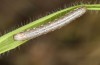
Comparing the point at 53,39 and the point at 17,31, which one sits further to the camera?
the point at 53,39

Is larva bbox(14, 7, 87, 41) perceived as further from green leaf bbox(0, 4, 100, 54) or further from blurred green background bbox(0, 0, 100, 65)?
blurred green background bbox(0, 0, 100, 65)

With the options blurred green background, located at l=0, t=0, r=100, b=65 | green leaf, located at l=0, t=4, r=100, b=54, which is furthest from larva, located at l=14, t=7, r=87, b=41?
blurred green background, located at l=0, t=0, r=100, b=65

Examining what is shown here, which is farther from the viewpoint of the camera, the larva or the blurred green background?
the blurred green background

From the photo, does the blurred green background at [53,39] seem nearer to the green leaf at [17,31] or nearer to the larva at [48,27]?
the larva at [48,27]

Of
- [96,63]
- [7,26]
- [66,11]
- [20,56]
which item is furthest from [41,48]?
[66,11]

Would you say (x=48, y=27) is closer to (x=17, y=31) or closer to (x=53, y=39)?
(x=17, y=31)

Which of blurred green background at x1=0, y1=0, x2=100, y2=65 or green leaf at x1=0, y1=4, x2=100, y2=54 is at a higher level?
green leaf at x1=0, y1=4, x2=100, y2=54

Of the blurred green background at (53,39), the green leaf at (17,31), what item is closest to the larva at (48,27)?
the green leaf at (17,31)

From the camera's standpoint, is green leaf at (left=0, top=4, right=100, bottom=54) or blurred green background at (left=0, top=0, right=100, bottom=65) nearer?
green leaf at (left=0, top=4, right=100, bottom=54)

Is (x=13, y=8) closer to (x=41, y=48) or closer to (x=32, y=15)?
(x=32, y=15)

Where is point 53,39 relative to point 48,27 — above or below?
below

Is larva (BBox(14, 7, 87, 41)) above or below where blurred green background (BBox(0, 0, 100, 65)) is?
above

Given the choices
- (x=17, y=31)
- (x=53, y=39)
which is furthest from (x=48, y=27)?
(x=53, y=39)
